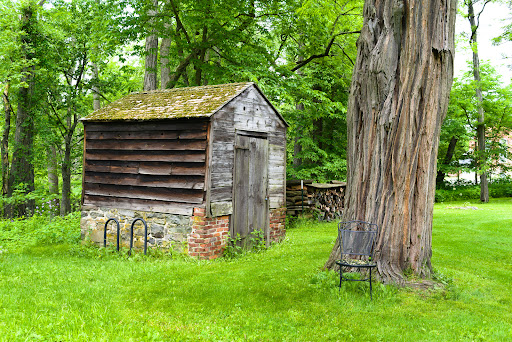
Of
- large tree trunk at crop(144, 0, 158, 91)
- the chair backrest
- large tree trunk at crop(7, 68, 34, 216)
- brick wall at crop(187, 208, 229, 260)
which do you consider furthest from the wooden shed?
large tree trunk at crop(7, 68, 34, 216)

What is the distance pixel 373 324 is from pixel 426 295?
1.44m

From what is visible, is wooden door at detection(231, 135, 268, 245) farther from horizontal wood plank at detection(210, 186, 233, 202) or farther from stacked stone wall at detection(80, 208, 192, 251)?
stacked stone wall at detection(80, 208, 192, 251)

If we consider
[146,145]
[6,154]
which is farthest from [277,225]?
[6,154]

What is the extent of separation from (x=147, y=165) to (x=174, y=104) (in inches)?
58.0

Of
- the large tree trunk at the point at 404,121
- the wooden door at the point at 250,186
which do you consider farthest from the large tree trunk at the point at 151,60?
the large tree trunk at the point at 404,121

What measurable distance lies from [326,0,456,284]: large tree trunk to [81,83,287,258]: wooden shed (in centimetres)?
333

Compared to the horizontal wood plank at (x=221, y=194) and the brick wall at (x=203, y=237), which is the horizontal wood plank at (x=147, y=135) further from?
the brick wall at (x=203, y=237)

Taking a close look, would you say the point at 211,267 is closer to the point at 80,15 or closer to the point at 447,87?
the point at 447,87

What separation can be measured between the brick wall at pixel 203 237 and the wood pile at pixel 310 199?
21.5ft

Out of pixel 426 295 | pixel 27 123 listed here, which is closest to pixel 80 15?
pixel 27 123

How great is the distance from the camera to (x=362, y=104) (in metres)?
6.88

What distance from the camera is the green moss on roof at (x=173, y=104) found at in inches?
353

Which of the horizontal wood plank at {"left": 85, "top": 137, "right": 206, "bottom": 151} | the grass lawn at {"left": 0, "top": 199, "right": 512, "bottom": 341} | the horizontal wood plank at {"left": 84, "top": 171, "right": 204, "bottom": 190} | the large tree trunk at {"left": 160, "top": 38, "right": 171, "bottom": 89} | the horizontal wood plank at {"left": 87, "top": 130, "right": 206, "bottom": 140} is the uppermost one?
the large tree trunk at {"left": 160, "top": 38, "right": 171, "bottom": 89}

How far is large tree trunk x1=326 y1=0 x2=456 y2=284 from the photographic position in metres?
6.43
